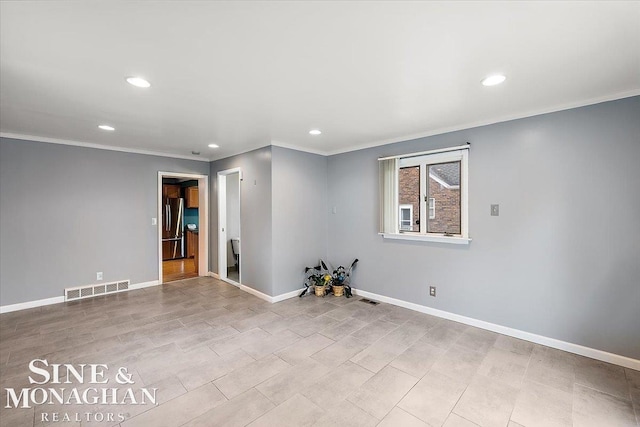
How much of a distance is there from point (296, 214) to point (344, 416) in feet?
10.2

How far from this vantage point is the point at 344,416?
1.94 meters

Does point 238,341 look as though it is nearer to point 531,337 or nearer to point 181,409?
point 181,409

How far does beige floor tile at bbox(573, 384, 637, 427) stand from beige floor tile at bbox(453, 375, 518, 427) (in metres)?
0.38

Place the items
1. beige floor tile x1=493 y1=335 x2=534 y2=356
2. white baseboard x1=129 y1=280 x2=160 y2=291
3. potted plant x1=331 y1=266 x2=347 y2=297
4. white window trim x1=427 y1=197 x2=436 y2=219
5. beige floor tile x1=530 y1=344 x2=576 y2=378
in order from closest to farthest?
beige floor tile x1=530 y1=344 x2=576 y2=378, beige floor tile x1=493 y1=335 x2=534 y2=356, white window trim x1=427 y1=197 x2=436 y2=219, potted plant x1=331 y1=266 x2=347 y2=297, white baseboard x1=129 y1=280 x2=160 y2=291

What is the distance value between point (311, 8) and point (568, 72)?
2052 mm

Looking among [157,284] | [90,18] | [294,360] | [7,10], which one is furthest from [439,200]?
[157,284]

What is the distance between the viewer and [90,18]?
150 cm

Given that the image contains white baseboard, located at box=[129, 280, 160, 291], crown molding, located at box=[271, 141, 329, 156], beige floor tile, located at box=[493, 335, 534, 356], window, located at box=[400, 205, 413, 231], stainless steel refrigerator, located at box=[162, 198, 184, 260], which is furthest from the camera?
stainless steel refrigerator, located at box=[162, 198, 184, 260]

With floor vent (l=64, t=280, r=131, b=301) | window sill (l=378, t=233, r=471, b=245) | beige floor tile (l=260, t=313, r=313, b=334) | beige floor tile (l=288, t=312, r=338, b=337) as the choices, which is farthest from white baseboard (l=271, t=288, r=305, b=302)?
floor vent (l=64, t=280, r=131, b=301)

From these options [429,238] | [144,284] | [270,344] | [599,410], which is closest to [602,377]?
[599,410]

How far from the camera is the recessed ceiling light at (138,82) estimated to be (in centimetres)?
218

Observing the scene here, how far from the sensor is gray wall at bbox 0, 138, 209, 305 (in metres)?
3.92

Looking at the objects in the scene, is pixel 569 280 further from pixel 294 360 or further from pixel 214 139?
pixel 214 139

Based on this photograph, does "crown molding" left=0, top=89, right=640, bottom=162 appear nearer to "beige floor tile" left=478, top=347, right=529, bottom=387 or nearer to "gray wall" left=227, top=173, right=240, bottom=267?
"gray wall" left=227, top=173, right=240, bottom=267
